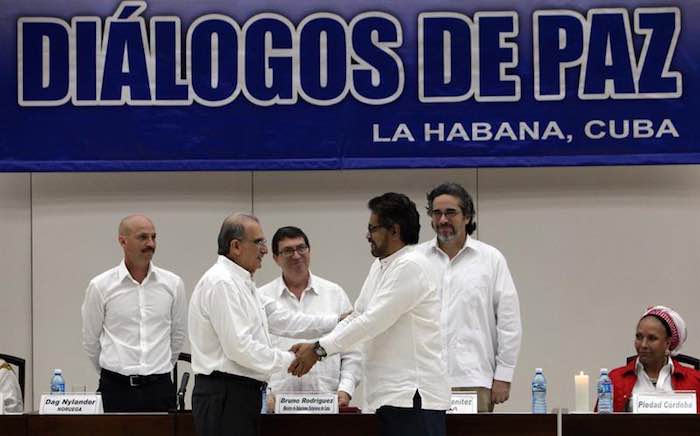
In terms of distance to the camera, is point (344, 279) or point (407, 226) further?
point (344, 279)

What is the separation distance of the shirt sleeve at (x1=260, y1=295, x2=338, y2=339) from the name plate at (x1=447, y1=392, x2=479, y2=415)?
0.67 meters

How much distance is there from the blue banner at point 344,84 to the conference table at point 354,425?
239cm

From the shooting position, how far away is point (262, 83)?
721 cm

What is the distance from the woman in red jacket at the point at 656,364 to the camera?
17.8 ft

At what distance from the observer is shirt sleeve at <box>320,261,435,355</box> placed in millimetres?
4773

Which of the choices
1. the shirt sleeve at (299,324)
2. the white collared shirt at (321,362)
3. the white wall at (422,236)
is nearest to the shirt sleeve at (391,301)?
the shirt sleeve at (299,324)

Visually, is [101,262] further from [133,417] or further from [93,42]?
[133,417]

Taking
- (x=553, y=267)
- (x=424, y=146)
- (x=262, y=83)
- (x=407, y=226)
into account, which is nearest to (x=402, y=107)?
(x=424, y=146)

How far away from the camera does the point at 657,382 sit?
17.9 feet

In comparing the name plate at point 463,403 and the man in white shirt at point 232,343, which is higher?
the man in white shirt at point 232,343

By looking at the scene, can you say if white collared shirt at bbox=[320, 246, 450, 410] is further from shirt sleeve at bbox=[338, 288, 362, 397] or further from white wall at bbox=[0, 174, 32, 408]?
white wall at bbox=[0, 174, 32, 408]

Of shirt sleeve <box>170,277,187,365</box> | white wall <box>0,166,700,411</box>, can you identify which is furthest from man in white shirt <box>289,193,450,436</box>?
white wall <box>0,166,700,411</box>

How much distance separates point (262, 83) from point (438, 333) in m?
2.76

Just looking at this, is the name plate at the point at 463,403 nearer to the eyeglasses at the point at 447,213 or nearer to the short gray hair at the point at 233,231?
the eyeglasses at the point at 447,213
